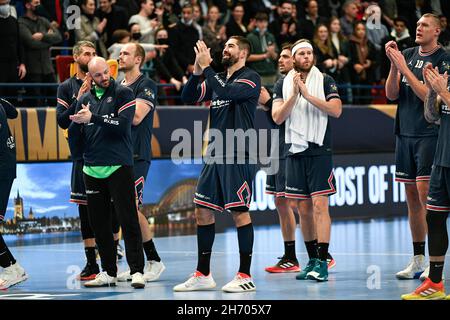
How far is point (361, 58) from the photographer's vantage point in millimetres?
21188

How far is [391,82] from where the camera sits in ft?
35.9

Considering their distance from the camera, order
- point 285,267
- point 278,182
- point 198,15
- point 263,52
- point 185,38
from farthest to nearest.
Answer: point 263,52
point 198,15
point 185,38
point 278,182
point 285,267

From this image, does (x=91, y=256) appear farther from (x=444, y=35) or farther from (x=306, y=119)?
(x=444, y=35)

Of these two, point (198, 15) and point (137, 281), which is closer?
point (137, 281)

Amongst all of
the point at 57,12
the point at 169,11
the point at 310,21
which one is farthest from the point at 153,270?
the point at 310,21

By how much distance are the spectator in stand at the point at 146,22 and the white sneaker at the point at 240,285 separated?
8.56 metres

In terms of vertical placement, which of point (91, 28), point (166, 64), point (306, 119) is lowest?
point (306, 119)

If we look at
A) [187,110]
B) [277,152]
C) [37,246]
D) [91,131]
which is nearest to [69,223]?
[37,246]

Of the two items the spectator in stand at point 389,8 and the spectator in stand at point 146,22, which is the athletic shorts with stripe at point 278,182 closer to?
the spectator in stand at point 146,22

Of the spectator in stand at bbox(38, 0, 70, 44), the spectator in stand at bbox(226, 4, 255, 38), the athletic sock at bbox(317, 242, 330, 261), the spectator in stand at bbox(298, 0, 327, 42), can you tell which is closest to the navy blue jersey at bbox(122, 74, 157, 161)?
the athletic sock at bbox(317, 242, 330, 261)

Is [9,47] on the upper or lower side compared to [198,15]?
lower

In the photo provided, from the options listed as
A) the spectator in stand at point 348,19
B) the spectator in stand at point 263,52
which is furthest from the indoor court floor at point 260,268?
the spectator in stand at point 348,19

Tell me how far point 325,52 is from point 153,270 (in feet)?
32.1

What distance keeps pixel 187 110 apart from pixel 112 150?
22.6 feet
